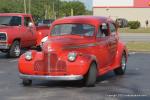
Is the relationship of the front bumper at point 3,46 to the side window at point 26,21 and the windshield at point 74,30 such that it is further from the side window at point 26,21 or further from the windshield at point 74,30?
the windshield at point 74,30

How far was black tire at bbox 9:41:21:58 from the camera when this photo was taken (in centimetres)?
2155

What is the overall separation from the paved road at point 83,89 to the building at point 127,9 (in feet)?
274

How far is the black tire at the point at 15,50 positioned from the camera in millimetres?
21547

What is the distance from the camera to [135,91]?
11.8 metres

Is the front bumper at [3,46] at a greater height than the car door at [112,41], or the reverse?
the car door at [112,41]

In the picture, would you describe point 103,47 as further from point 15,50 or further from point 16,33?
point 15,50

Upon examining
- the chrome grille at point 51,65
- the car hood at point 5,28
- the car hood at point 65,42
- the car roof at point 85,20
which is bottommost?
the chrome grille at point 51,65

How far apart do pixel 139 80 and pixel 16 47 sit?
30.2 ft

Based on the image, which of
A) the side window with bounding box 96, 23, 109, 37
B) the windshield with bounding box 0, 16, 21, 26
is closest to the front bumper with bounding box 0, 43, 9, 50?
the windshield with bounding box 0, 16, 21, 26

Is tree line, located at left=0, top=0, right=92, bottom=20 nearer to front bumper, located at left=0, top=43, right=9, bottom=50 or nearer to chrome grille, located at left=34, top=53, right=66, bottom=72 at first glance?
front bumper, located at left=0, top=43, right=9, bottom=50

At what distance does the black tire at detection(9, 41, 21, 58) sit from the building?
252 ft

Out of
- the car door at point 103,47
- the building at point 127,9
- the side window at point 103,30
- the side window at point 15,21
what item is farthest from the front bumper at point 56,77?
the building at point 127,9

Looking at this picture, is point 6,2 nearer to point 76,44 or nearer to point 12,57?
point 12,57

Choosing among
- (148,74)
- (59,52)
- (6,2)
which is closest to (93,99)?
(59,52)
